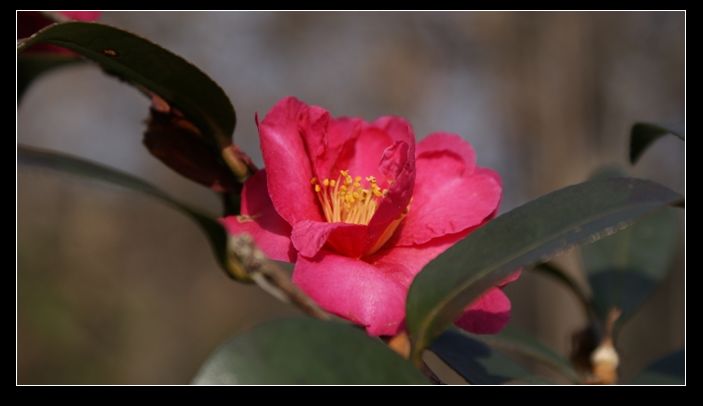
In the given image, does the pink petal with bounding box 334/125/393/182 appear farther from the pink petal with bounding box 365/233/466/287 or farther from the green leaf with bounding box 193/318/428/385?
the green leaf with bounding box 193/318/428/385

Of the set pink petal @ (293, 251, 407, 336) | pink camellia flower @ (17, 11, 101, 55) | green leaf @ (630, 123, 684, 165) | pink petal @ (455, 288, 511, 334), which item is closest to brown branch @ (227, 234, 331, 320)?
pink petal @ (293, 251, 407, 336)

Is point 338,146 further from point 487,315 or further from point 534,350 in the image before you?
point 534,350

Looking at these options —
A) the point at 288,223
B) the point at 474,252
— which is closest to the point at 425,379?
the point at 474,252

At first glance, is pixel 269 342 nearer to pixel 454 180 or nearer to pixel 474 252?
pixel 474 252

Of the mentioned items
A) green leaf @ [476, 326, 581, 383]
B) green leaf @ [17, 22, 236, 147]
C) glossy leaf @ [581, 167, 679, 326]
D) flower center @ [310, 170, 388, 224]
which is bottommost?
green leaf @ [476, 326, 581, 383]

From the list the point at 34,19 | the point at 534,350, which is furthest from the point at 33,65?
the point at 534,350

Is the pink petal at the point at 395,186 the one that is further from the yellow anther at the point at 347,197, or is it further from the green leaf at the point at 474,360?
the green leaf at the point at 474,360
